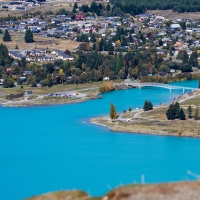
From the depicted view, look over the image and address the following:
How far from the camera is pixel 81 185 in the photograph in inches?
340

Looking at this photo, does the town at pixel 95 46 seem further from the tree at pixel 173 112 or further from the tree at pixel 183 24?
the tree at pixel 173 112

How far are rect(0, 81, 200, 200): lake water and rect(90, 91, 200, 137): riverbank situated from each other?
29 centimetres

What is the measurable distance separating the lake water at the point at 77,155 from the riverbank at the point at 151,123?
286mm

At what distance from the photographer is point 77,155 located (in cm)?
1056

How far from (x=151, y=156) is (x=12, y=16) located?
839 inches

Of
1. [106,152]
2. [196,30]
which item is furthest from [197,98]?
[196,30]

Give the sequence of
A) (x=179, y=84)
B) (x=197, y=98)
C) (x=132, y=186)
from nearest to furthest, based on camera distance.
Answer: (x=132, y=186) → (x=197, y=98) → (x=179, y=84)

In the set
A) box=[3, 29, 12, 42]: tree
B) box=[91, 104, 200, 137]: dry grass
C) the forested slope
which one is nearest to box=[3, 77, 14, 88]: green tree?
box=[91, 104, 200, 137]: dry grass

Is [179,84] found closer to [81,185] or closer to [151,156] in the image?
[151,156]

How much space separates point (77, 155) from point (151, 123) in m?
3.04

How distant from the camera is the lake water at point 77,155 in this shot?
8.91m

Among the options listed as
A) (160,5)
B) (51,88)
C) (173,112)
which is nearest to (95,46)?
(51,88)

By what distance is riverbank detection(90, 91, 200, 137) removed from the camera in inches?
494

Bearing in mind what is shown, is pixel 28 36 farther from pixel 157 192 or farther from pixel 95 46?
pixel 157 192
